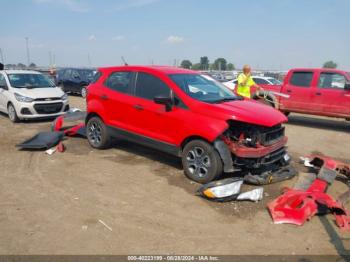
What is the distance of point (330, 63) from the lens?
43406mm

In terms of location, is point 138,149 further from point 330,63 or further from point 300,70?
point 330,63

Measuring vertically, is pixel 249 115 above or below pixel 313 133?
above

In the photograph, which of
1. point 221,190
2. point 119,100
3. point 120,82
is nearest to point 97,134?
point 119,100

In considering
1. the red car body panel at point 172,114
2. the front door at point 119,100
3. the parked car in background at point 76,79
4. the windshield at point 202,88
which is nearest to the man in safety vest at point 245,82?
the windshield at point 202,88

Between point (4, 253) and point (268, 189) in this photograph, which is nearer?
point (4, 253)

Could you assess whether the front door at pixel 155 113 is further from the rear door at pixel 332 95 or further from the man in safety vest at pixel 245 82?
the rear door at pixel 332 95

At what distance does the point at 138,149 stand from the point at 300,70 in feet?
22.5

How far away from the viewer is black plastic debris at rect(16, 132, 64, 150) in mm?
7361

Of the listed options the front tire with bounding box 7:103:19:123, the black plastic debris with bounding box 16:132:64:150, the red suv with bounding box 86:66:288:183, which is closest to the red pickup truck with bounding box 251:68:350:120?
the red suv with bounding box 86:66:288:183

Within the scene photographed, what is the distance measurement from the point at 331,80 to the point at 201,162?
7.44 meters

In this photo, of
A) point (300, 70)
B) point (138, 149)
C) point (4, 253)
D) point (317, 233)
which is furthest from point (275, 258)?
point (300, 70)

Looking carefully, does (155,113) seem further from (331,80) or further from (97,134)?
(331,80)

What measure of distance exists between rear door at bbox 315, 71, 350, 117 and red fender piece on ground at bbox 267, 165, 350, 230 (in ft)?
22.4

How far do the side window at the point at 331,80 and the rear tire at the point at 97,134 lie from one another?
24.5 feet
